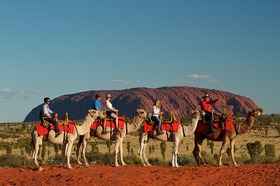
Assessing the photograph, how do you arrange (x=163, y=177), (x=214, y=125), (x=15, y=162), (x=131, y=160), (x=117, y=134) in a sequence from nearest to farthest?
1. (x=163, y=177)
2. (x=214, y=125)
3. (x=117, y=134)
4. (x=131, y=160)
5. (x=15, y=162)

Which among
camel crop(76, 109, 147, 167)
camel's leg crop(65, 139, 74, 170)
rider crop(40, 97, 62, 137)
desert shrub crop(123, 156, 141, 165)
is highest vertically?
rider crop(40, 97, 62, 137)

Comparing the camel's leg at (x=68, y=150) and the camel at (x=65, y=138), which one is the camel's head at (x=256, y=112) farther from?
the camel's leg at (x=68, y=150)

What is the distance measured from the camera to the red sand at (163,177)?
17.0m

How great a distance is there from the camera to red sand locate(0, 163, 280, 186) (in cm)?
1697

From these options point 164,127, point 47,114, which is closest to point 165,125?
point 164,127

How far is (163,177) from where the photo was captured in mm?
17484

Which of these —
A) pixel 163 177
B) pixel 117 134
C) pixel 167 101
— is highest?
pixel 167 101

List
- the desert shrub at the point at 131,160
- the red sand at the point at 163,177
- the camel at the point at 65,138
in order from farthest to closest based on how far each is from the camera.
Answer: the desert shrub at the point at 131,160
the camel at the point at 65,138
the red sand at the point at 163,177

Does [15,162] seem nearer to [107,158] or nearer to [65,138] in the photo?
[107,158]

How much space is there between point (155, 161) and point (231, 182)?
36.3 ft

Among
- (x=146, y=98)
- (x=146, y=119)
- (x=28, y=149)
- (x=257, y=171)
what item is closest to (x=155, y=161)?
(x=146, y=119)

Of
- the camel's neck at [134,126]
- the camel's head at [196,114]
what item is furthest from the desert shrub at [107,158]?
the camel's head at [196,114]

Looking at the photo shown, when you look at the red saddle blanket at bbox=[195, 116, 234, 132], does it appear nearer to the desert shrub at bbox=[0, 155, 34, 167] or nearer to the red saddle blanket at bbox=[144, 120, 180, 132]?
the red saddle blanket at bbox=[144, 120, 180, 132]

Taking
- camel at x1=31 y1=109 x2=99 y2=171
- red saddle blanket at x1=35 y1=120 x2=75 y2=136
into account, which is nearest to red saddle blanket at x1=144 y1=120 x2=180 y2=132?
camel at x1=31 y1=109 x2=99 y2=171
